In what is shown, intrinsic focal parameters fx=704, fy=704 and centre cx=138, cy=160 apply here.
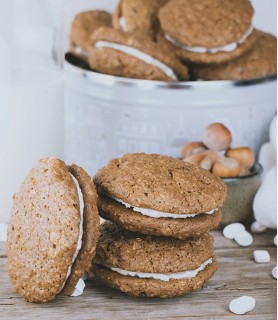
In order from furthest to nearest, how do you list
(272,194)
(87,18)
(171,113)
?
(87,18) → (171,113) → (272,194)

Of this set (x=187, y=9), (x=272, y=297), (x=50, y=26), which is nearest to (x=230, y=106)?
(x=187, y=9)

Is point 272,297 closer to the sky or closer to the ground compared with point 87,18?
closer to the ground

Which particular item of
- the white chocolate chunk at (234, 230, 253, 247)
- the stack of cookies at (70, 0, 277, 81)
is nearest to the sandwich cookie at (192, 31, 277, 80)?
the stack of cookies at (70, 0, 277, 81)

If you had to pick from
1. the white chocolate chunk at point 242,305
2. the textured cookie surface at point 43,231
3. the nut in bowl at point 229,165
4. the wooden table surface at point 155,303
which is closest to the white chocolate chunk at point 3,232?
the wooden table surface at point 155,303

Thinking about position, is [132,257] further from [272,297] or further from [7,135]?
[7,135]

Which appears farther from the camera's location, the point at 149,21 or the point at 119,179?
the point at 149,21

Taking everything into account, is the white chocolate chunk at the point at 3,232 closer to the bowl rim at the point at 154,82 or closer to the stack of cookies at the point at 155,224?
the stack of cookies at the point at 155,224

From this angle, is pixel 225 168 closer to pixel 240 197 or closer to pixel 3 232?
pixel 240 197

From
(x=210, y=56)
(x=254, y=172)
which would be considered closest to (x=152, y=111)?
(x=210, y=56)
